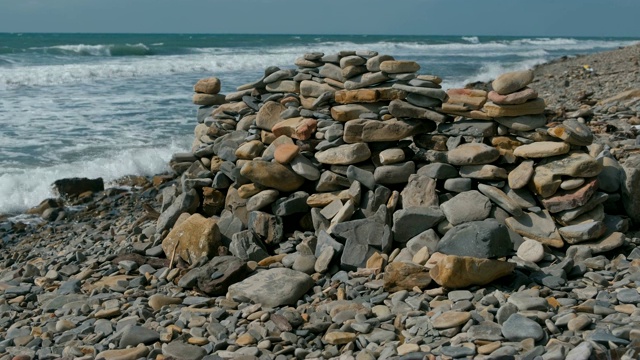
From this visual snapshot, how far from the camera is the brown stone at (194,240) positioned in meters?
6.60

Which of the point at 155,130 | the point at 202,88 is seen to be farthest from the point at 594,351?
the point at 155,130

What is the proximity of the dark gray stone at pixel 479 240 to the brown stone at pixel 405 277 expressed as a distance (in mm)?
349

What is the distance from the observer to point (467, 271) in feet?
17.0

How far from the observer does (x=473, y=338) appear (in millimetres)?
4434

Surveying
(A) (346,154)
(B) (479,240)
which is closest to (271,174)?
(A) (346,154)

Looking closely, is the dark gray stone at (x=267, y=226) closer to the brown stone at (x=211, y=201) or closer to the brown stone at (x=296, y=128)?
the brown stone at (x=211, y=201)

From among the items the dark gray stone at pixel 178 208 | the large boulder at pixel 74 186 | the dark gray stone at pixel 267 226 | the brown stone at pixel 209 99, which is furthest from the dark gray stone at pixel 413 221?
the large boulder at pixel 74 186

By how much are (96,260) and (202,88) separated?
294 cm

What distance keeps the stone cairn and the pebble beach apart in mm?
19

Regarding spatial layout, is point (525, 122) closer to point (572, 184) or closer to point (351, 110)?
point (572, 184)

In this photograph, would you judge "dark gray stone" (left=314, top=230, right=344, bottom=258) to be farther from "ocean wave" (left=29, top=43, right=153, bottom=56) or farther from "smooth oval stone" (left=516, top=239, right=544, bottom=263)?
"ocean wave" (left=29, top=43, right=153, bottom=56)

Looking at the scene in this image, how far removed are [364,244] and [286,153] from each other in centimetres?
135

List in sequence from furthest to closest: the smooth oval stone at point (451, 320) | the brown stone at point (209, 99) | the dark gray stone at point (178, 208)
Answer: the brown stone at point (209, 99) < the dark gray stone at point (178, 208) < the smooth oval stone at point (451, 320)

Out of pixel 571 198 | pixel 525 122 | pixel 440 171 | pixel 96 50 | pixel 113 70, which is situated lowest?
pixel 96 50
